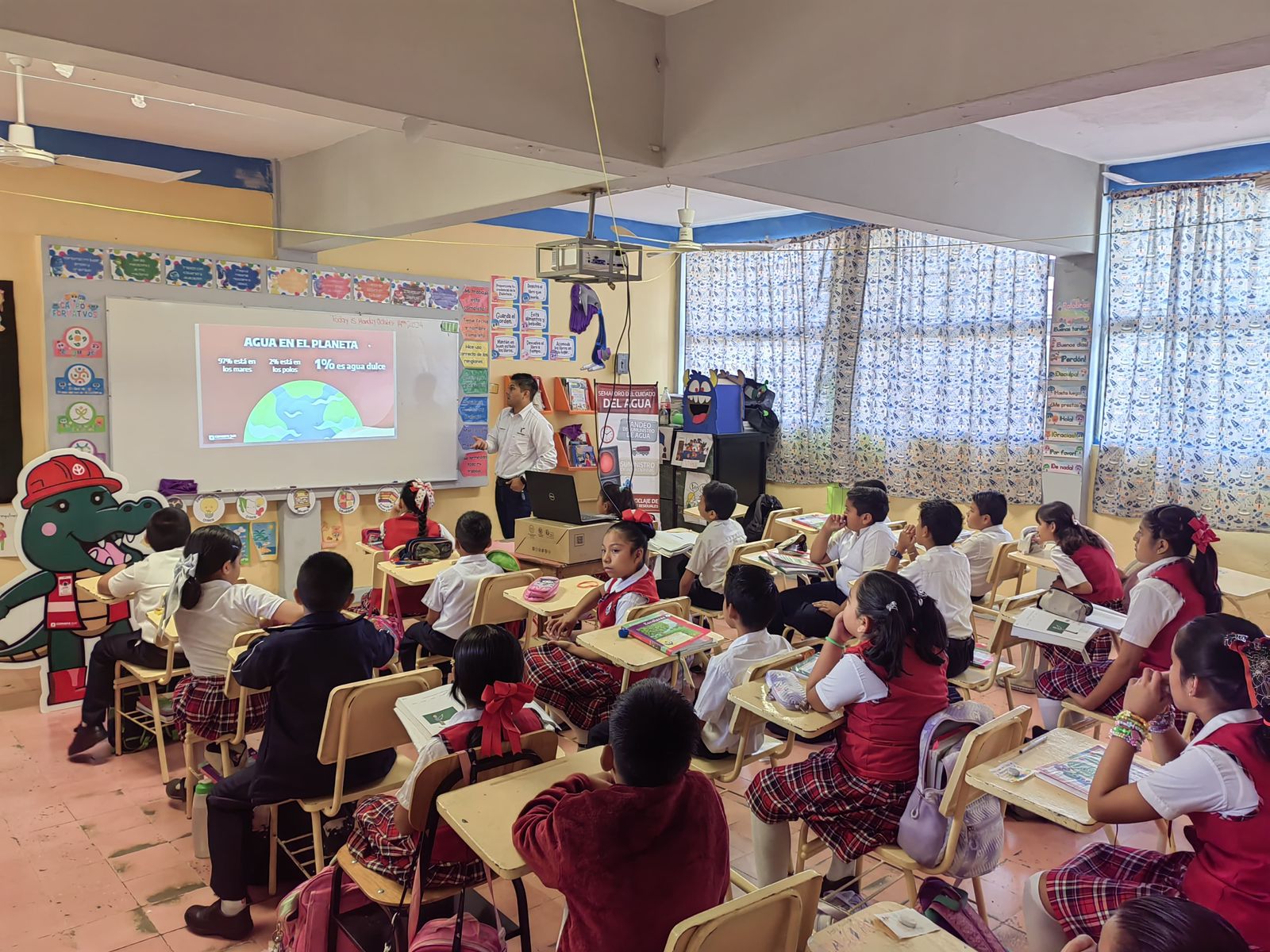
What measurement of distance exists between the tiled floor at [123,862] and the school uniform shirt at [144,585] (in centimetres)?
64

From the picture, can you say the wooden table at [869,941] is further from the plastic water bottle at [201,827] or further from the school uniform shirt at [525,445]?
the school uniform shirt at [525,445]

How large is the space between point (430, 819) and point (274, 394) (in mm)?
4327

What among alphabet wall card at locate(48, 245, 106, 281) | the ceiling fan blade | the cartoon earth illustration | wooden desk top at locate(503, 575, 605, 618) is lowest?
wooden desk top at locate(503, 575, 605, 618)

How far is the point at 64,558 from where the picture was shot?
410 centimetres

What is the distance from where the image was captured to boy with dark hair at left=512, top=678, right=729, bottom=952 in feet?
5.10

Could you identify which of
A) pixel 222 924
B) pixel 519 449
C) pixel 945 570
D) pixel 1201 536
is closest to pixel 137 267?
pixel 519 449

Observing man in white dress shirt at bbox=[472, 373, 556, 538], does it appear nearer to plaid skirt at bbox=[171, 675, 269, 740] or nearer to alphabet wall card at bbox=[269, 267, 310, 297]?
alphabet wall card at bbox=[269, 267, 310, 297]

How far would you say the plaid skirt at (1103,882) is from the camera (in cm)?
186

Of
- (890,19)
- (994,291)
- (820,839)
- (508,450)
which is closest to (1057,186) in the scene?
(994,291)

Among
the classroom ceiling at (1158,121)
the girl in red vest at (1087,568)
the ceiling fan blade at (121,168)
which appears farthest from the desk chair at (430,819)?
the classroom ceiling at (1158,121)

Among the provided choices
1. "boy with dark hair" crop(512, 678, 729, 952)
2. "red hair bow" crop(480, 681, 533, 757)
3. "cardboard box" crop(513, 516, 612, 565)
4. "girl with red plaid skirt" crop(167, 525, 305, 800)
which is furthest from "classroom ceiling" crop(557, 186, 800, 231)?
"boy with dark hair" crop(512, 678, 729, 952)

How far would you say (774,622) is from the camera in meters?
4.57

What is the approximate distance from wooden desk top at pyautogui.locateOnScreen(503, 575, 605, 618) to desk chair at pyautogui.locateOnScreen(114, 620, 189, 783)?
1.28 m

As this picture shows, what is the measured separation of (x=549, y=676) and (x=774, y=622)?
165 cm
